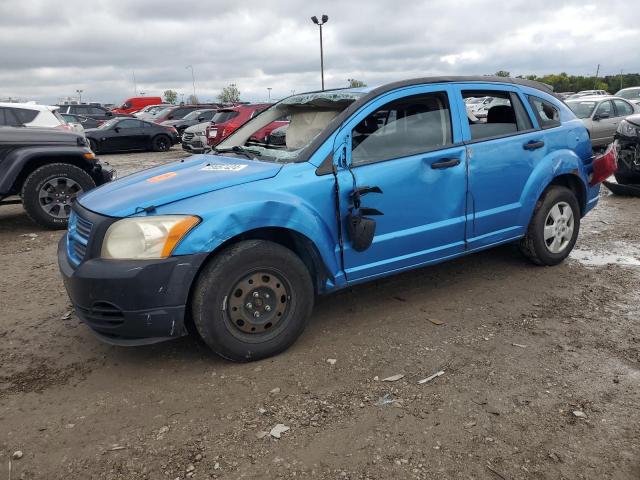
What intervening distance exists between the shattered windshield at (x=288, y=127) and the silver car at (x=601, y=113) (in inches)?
402

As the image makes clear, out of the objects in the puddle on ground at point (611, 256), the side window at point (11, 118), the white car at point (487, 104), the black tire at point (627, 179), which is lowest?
the puddle on ground at point (611, 256)

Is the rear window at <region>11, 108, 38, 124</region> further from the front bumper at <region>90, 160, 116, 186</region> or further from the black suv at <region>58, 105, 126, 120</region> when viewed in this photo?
the black suv at <region>58, 105, 126, 120</region>

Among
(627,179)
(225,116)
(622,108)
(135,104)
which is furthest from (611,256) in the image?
(135,104)

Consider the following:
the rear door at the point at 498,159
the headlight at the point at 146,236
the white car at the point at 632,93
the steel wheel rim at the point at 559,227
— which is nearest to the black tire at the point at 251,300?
the headlight at the point at 146,236

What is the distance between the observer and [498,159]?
161 inches

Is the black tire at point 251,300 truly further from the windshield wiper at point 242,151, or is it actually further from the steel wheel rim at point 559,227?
the steel wheel rim at point 559,227

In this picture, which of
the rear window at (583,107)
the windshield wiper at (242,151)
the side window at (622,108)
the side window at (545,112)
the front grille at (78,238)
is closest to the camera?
the front grille at (78,238)

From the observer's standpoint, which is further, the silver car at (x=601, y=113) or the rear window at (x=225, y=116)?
the rear window at (x=225, y=116)

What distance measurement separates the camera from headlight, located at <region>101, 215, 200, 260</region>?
286cm

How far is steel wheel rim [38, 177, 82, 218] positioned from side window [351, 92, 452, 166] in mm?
4867

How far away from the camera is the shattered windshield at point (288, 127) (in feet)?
12.1

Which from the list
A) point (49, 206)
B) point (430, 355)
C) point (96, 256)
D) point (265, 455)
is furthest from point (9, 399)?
point (49, 206)

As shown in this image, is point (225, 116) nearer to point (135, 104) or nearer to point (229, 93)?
point (135, 104)

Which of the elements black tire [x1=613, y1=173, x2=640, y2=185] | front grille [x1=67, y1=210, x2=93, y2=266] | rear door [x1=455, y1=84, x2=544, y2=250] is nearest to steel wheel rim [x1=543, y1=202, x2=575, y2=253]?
rear door [x1=455, y1=84, x2=544, y2=250]
